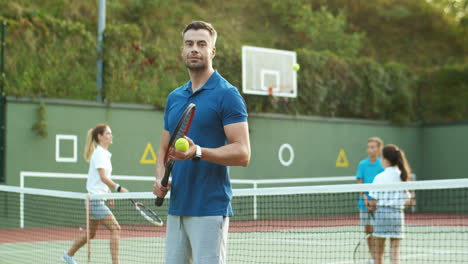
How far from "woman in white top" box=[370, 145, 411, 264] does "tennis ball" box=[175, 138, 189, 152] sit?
3.75 m

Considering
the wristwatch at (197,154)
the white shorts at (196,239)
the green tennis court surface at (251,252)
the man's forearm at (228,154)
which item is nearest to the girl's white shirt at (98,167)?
the green tennis court surface at (251,252)

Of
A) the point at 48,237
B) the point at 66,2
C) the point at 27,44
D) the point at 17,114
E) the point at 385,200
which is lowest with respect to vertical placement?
the point at 48,237

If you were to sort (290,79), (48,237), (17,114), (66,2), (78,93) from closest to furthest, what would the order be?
(48,237) < (17,114) < (78,93) < (290,79) < (66,2)

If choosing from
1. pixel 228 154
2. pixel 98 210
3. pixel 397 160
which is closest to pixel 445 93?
pixel 397 160

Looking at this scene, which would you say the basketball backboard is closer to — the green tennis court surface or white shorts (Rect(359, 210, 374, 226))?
the green tennis court surface

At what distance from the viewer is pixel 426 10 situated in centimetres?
2891

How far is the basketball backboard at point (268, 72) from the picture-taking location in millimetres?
13828

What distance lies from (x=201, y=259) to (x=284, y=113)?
39.5 feet

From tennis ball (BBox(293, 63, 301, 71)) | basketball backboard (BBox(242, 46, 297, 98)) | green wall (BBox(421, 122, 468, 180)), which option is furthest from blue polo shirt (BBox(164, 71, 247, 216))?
green wall (BBox(421, 122, 468, 180))

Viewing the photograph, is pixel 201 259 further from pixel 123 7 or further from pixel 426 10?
pixel 426 10

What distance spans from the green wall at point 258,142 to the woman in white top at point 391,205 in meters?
6.64

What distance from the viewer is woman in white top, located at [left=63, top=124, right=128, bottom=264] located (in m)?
6.46

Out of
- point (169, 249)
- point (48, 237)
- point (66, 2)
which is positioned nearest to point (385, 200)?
point (169, 249)

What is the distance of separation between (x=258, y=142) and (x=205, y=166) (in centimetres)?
1135
